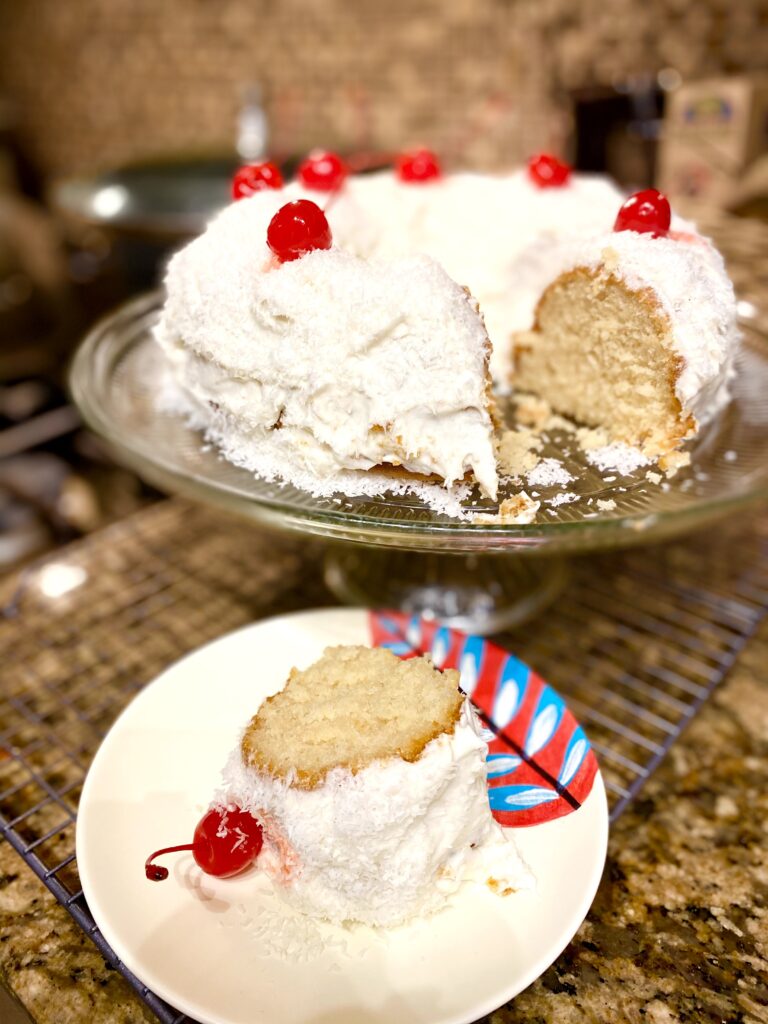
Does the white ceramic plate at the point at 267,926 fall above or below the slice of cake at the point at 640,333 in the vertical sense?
below

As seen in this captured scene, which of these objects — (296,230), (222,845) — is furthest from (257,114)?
(222,845)

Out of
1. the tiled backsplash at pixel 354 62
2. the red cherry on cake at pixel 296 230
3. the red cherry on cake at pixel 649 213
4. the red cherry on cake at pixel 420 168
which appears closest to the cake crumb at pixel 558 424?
the red cherry on cake at pixel 649 213

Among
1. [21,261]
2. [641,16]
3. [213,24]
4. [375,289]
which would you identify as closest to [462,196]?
[375,289]

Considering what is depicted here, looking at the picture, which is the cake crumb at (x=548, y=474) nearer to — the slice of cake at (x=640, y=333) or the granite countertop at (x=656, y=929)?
the slice of cake at (x=640, y=333)

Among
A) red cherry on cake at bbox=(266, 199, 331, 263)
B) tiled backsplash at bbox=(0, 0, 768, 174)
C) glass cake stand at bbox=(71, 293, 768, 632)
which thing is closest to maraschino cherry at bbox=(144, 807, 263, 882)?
glass cake stand at bbox=(71, 293, 768, 632)

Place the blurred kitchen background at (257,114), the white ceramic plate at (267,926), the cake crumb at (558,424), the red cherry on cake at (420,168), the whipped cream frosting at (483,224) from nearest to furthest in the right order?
the white ceramic plate at (267,926) < the cake crumb at (558,424) < the whipped cream frosting at (483,224) < the red cherry on cake at (420,168) < the blurred kitchen background at (257,114)

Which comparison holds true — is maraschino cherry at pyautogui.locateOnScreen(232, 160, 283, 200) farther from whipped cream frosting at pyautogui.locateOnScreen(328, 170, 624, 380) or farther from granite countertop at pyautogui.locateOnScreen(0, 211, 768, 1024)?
granite countertop at pyautogui.locateOnScreen(0, 211, 768, 1024)

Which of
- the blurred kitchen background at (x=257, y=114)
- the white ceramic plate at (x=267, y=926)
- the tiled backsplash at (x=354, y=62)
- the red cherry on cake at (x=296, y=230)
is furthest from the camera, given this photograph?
the tiled backsplash at (x=354, y=62)
